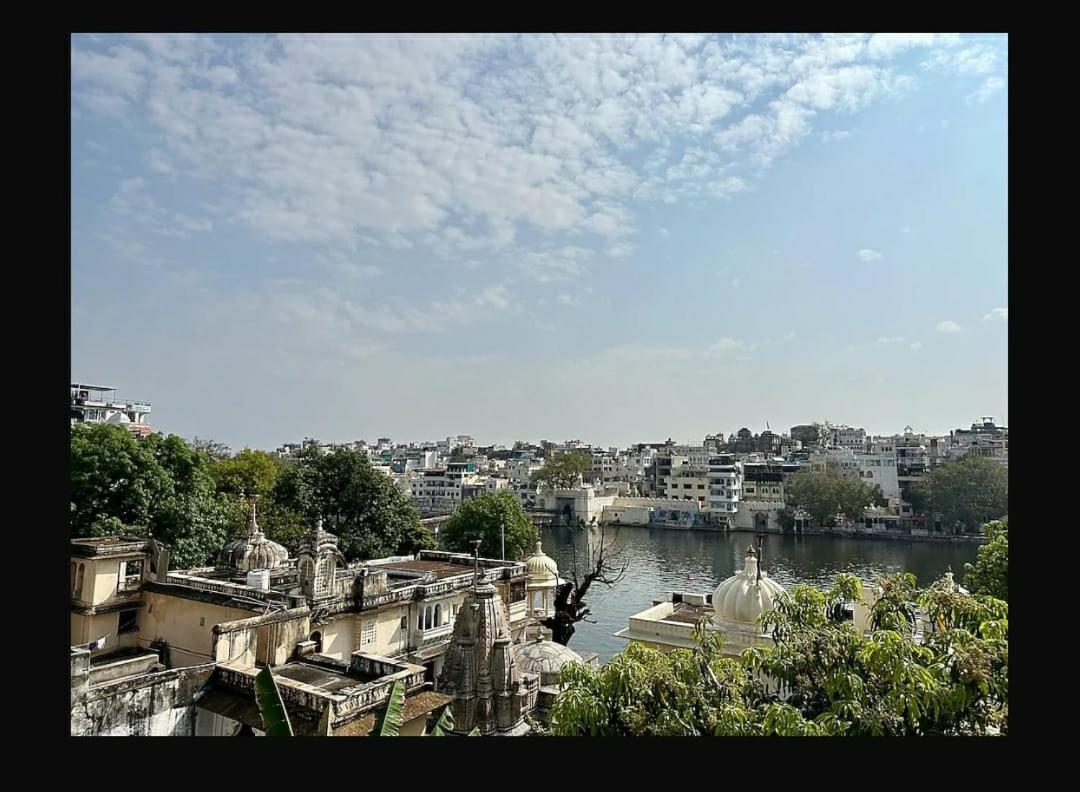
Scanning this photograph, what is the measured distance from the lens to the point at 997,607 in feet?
22.9

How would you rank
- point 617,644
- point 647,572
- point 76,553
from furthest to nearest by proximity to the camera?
1. point 647,572
2. point 617,644
3. point 76,553

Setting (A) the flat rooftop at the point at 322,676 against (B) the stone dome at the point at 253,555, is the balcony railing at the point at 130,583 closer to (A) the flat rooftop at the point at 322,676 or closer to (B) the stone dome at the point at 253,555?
(B) the stone dome at the point at 253,555

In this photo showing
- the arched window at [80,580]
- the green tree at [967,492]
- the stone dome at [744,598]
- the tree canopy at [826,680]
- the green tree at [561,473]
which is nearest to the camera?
the tree canopy at [826,680]

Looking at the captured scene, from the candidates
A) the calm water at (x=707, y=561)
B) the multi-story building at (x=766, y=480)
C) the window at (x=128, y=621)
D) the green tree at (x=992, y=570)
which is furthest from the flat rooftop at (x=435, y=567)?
the multi-story building at (x=766, y=480)

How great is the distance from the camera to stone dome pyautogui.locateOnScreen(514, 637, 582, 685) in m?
12.6

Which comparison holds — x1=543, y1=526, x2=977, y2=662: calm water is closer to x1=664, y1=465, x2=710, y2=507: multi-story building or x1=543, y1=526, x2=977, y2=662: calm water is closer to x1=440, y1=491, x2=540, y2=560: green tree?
x1=440, y1=491, x2=540, y2=560: green tree

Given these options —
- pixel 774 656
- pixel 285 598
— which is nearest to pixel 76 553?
pixel 285 598

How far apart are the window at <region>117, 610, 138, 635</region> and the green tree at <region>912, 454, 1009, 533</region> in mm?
45861

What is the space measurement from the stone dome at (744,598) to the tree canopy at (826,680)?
4.23 meters

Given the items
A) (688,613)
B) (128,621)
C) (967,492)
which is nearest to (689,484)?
(967,492)

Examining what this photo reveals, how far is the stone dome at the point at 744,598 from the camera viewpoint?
1160cm
